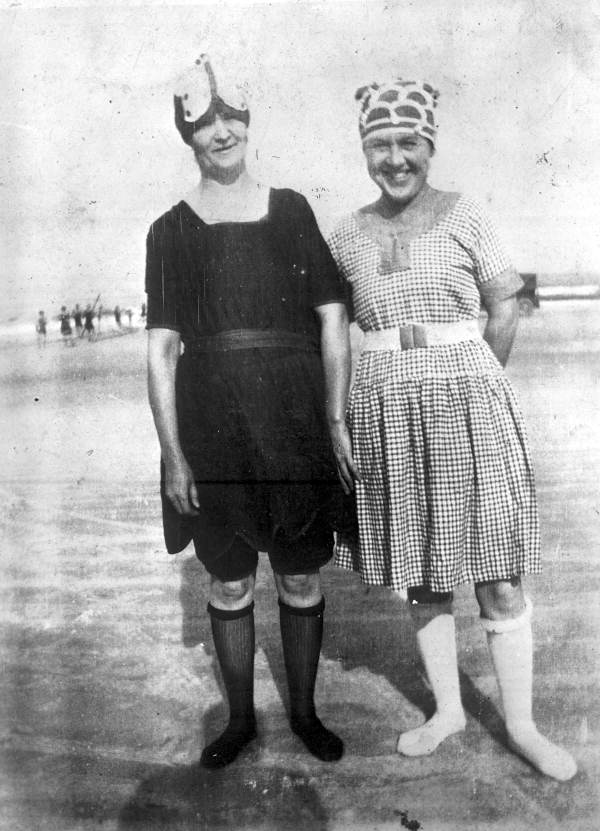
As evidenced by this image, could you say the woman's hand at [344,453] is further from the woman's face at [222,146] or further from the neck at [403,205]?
the woman's face at [222,146]

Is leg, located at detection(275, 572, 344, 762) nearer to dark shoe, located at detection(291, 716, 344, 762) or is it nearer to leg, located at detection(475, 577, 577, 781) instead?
dark shoe, located at detection(291, 716, 344, 762)

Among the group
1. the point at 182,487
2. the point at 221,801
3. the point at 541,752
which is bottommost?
the point at 221,801

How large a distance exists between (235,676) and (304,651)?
28cm

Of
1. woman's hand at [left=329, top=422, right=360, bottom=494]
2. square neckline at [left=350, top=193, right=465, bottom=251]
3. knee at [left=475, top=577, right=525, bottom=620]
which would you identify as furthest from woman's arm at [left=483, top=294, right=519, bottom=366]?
knee at [left=475, top=577, right=525, bottom=620]

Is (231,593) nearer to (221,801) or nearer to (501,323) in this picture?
(221,801)

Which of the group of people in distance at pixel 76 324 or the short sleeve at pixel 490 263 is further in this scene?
the group of people in distance at pixel 76 324

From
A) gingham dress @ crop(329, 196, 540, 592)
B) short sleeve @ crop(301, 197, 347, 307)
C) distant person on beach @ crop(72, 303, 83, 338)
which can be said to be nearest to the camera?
gingham dress @ crop(329, 196, 540, 592)

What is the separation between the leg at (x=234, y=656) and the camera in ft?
8.82

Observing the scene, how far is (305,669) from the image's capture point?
2.71 m

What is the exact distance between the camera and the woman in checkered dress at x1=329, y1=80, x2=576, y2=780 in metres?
2.41

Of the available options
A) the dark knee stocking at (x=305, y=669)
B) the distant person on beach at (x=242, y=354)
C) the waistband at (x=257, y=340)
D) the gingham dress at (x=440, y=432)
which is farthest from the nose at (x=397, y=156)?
the dark knee stocking at (x=305, y=669)

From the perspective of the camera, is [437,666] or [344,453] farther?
[437,666]

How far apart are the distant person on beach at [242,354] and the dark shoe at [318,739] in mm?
17

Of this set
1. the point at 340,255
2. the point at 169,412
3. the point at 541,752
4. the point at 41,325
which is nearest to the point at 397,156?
the point at 340,255
